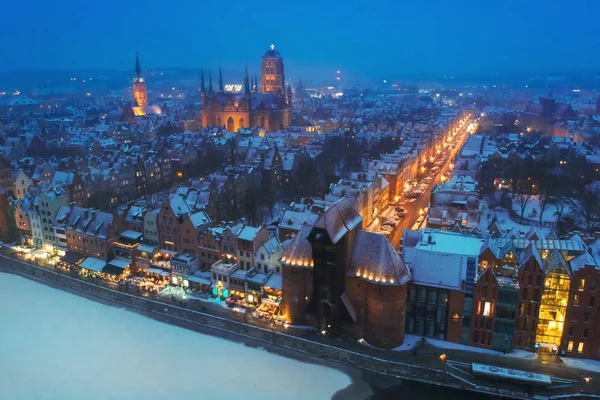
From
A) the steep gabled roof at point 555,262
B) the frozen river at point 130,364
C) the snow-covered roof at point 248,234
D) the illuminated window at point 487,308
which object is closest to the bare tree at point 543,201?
the steep gabled roof at point 555,262

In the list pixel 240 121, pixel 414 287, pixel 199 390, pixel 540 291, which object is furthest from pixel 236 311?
pixel 240 121

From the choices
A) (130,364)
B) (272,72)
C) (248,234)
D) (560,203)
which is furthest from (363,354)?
(272,72)

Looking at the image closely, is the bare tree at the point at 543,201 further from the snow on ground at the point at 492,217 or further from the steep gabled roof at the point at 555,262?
the steep gabled roof at the point at 555,262

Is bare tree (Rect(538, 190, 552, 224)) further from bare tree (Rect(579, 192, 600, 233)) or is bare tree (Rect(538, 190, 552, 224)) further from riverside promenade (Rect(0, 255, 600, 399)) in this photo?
riverside promenade (Rect(0, 255, 600, 399))

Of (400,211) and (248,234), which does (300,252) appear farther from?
(400,211)

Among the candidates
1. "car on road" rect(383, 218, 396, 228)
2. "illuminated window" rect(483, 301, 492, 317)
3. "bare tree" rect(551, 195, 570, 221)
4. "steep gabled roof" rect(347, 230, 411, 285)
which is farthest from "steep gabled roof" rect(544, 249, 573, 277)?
"bare tree" rect(551, 195, 570, 221)

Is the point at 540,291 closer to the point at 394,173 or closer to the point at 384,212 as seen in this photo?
the point at 384,212
